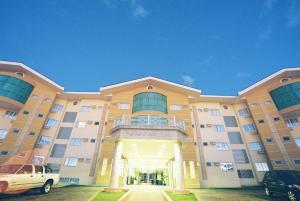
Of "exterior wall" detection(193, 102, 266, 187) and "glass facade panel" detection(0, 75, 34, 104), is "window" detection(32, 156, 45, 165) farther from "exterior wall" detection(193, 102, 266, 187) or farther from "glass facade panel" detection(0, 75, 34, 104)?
"exterior wall" detection(193, 102, 266, 187)

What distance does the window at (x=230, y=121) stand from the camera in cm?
3062

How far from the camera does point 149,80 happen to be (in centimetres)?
3077

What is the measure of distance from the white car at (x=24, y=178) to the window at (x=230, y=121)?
27.6 meters

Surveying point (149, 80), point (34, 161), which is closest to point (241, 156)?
point (149, 80)

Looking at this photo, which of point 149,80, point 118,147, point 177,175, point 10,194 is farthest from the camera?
point 149,80

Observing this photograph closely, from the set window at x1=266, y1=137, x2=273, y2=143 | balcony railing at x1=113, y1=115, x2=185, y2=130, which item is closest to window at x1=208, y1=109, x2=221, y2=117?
window at x1=266, y1=137, x2=273, y2=143

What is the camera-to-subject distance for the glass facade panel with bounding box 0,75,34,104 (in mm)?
26141

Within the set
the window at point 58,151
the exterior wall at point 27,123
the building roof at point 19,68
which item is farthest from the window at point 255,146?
the building roof at point 19,68

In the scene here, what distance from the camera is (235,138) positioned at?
29203 mm

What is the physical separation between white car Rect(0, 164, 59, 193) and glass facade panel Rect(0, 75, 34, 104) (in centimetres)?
1912

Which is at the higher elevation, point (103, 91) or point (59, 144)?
point (103, 91)

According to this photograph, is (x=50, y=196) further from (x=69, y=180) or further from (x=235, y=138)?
(x=235, y=138)

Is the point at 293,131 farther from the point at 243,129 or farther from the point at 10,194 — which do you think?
the point at 10,194

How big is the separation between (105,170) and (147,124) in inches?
509
